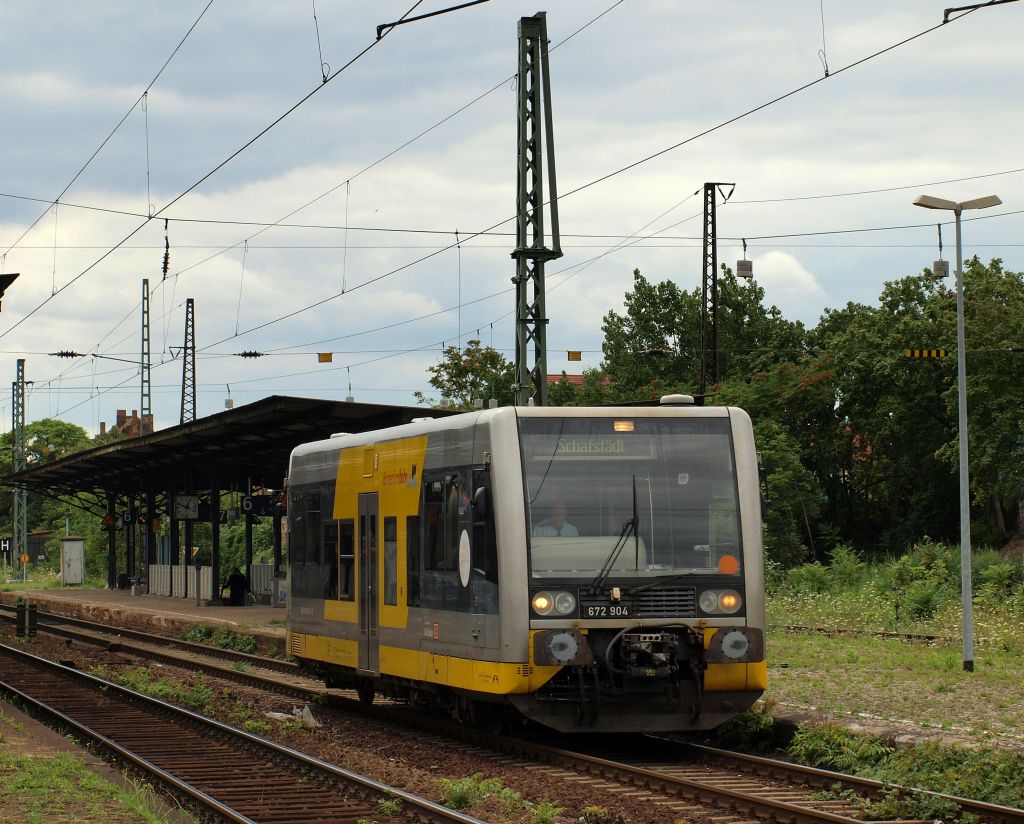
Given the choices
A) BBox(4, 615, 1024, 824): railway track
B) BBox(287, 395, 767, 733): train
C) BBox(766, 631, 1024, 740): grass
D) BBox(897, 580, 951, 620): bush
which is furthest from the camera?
BBox(897, 580, 951, 620): bush

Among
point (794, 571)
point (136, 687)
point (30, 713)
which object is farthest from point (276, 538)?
point (30, 713)

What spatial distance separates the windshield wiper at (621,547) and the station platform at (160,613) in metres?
15.0

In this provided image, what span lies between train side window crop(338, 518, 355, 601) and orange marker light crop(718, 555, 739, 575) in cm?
474

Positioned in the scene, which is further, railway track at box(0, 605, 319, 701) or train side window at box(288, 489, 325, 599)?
railway track at box(0, 605, 319, 701)

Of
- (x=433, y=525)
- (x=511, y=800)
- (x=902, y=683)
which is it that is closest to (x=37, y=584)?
(x=902, y=683)

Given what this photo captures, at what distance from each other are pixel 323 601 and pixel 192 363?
3567cm

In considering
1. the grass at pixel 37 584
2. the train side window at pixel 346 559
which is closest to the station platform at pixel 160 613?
the grass at pixel 37 584

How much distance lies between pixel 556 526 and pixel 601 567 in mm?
504

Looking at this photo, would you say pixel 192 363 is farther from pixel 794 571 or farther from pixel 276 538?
pixel 794 571

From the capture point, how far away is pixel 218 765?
42.7ft

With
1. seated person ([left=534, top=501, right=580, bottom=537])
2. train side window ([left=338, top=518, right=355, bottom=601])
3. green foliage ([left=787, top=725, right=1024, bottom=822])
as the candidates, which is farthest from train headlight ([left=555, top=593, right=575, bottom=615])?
train side window ([left=338, top=518, right=355, bottom=601])

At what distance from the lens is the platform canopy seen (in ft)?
82.2

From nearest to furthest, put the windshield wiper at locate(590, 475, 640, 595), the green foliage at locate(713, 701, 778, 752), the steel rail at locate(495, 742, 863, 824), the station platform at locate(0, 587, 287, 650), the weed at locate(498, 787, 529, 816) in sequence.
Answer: the steel rail at locate(495, 742, 863, 824)
the weed at locate(498, 787, 529, 816)
the windshield wiper at locate(590, 475, 640, 595)
the green foliage at locate(713, 701, 778, 752)
the station platform at locate(0, 587, 287, 650)

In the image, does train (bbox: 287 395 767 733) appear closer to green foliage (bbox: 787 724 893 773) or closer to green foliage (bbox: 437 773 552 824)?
green foliage (bbox: 787 724 893 773)
